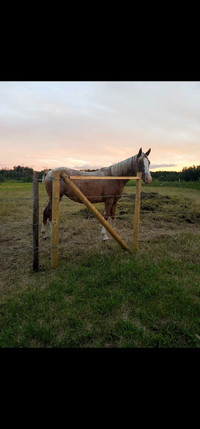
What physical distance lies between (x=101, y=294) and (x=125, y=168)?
9.93 ft

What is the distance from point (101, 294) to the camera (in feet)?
8.71

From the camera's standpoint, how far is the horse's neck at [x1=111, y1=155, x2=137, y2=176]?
453cm

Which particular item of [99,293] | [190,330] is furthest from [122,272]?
[190,330]

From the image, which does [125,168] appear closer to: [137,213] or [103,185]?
[103,185]

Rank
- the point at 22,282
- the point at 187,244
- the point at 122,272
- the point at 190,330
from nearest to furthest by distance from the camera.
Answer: the point at 190,330, the point at 22,282, the point at 122,272, the point at 187,244

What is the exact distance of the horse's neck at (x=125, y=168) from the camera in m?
4.53

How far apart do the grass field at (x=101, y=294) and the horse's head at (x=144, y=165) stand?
158 cm

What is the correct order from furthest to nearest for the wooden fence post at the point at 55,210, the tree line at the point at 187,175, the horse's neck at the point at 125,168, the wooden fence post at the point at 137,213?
1. the tree line at the point at 187,175
2. the horse's neck at the point at 125,168
3. the wooden fence post at the point at 137,213
4. the wooden fence post at the point at 55,210

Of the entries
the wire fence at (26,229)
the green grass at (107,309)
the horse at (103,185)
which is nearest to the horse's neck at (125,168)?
the horse at (103,185)

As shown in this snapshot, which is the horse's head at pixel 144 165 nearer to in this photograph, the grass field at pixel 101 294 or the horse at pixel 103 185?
the horse at pixel 103 185
